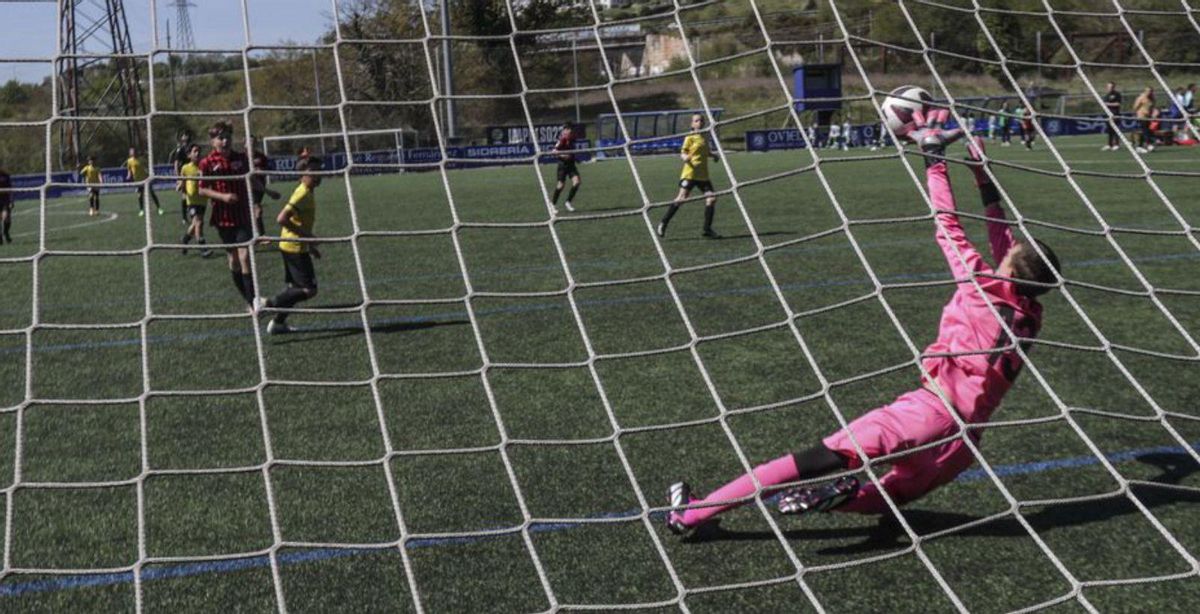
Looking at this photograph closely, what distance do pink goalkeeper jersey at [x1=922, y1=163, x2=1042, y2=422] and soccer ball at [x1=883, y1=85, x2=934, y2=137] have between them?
1.04ft

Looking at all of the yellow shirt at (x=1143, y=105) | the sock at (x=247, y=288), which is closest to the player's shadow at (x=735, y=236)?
the sock at (x=247, y=288)

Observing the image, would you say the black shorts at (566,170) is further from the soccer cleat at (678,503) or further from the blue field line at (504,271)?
the soccer cleat at (678,503)

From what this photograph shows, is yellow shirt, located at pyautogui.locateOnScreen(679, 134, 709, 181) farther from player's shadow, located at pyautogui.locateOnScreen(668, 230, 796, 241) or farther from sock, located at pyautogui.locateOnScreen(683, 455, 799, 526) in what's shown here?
sock, located at pyautogui.locateOnScreen(683, 455, 799, 526)

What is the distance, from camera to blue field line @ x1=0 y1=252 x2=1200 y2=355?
306 inches

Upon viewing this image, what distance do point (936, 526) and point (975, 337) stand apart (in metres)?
0.74

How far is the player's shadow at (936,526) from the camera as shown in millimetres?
3803

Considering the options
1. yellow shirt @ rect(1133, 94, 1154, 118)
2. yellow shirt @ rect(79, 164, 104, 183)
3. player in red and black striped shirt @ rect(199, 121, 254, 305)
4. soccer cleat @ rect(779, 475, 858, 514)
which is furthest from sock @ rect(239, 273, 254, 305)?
yellow shirt @ rect(1133, 94, 1154, 118)

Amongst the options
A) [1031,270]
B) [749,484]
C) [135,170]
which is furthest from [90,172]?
[1031,270]

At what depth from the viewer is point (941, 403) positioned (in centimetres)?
369

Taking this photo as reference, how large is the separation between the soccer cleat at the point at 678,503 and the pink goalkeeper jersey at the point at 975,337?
0.99 meters

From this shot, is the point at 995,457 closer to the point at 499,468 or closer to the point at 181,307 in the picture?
the point at 499,468

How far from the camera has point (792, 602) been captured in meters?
3.34

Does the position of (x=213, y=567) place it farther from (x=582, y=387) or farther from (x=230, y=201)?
(x=230, y=201)

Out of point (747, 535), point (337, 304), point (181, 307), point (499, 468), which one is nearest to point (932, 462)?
point (747, 535)
